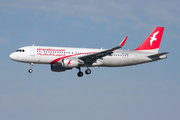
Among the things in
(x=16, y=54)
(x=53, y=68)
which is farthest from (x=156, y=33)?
(x=16, y=54)

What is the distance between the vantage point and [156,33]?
6688cm

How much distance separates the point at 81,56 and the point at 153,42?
15462 millimetres

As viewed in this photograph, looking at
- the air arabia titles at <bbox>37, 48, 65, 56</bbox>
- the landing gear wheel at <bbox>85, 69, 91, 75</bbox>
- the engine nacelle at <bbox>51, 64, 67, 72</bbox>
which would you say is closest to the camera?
the air arabia titles at <bbox>37, 48, 65, 56</bbox>

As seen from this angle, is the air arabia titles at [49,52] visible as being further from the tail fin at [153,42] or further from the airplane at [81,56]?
the tail fin at [153,42]

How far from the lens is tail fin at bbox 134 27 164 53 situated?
2562 inches

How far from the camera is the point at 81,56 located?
58.6 metres

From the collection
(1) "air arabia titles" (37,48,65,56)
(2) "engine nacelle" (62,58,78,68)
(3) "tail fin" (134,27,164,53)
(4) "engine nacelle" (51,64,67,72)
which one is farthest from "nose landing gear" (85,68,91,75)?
(3) "tail fin" (134,27,164,53)

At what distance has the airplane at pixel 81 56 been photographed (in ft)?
188

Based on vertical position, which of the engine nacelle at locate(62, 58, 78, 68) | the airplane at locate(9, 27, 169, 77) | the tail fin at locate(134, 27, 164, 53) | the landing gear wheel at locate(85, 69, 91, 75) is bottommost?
the landing gear wheel at locate(85, 69, 91, 75)

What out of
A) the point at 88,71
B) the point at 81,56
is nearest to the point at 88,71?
the point at 88,71

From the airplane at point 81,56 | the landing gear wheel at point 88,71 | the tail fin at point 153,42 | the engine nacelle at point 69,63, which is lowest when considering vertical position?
the landing gear wheel at point 88,71

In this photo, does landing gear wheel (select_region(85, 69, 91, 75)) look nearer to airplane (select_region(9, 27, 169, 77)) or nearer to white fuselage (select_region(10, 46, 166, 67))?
airplane (select_region(9, 27, 169, 77))

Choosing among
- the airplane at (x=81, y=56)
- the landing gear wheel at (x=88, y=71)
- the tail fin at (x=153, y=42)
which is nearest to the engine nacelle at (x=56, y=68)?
the airplane at (x=81, y=56)

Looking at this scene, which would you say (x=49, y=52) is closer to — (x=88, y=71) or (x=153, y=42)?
(x=88, y=71)
